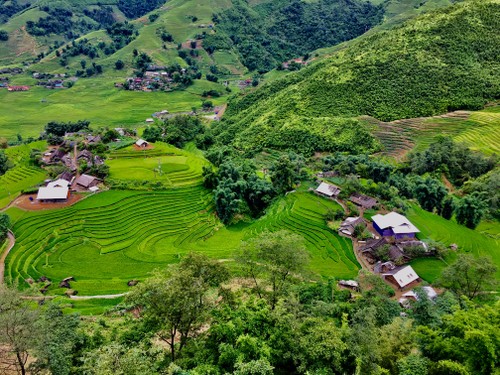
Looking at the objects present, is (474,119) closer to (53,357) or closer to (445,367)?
(445,367)

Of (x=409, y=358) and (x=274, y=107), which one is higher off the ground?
(x=409, y=358)

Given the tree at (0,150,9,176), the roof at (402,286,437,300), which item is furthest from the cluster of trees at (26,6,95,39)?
the roof at (402,286,437,300)

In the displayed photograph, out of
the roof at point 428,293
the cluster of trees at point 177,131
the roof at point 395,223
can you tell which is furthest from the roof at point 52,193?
the roof at point 428,293

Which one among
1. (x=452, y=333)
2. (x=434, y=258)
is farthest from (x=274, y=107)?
(x=452, y=333)

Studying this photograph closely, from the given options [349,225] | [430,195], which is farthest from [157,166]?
[430,195]

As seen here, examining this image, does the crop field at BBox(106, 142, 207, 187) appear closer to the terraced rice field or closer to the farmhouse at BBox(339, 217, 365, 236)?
the farmhouse at BBox(339, 217, 365, 236)

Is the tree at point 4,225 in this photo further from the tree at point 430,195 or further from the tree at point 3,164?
the tree at point 430,195
